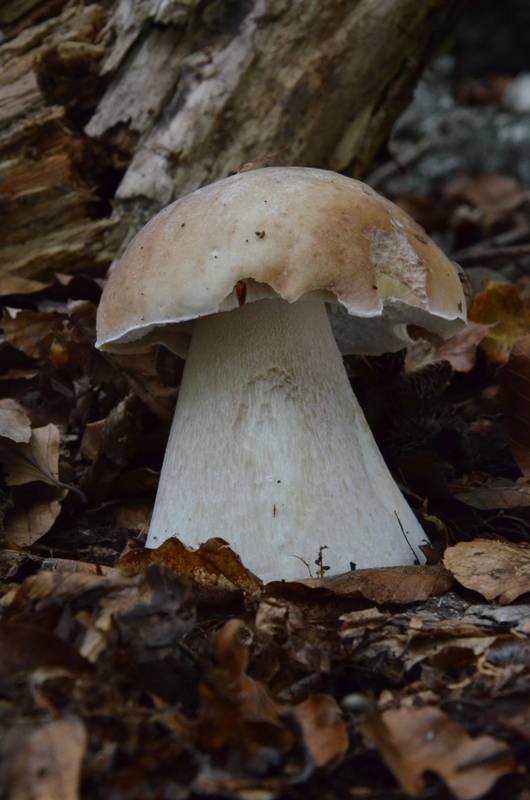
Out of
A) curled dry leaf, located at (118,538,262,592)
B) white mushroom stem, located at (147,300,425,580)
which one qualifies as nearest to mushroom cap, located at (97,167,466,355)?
white mushroom stem, located at (147,300,425,580)

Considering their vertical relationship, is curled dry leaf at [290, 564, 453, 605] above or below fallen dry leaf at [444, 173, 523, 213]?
above

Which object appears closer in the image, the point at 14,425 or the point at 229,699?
the point at 229,699

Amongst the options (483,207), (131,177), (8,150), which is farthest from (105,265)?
(483,207)

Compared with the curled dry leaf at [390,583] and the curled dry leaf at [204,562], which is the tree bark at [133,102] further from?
the curled dry leaf at [390,583]

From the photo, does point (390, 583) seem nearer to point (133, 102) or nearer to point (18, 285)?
point (18, 285)

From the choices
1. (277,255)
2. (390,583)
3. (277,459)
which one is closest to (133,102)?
(277,255)

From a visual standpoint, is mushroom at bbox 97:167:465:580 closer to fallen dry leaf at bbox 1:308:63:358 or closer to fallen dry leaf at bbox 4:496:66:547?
fallen dry leaf at bbox 4:496:66:547
